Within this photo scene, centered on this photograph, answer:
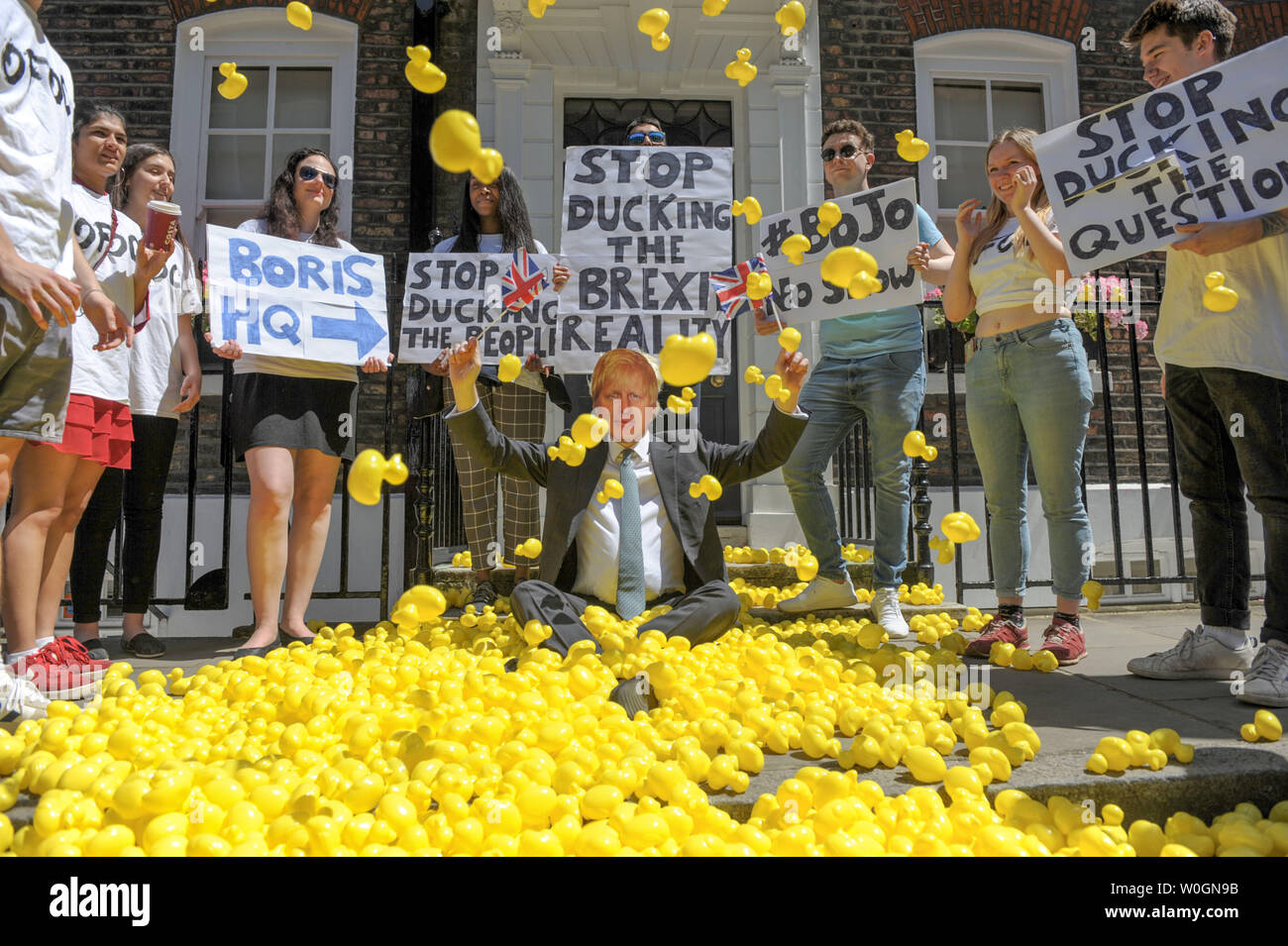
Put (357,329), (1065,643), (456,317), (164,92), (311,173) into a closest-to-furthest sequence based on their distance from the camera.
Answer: (1065,643) → (311,173) → (357,329) → (456,317) → (164,92)

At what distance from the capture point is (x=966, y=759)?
6.20 ft

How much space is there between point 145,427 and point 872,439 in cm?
294

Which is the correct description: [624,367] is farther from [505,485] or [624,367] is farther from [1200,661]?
[1200,661]

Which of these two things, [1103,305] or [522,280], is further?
[1103,305]

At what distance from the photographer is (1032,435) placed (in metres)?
2.89

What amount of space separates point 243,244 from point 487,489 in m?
1.43

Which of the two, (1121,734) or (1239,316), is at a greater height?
(1239,316)

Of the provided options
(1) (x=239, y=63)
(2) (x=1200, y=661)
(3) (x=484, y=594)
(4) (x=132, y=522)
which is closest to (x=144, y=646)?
(4) (x=132, y=522)

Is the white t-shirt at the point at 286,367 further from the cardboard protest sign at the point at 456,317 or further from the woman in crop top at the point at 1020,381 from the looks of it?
the woman in crop top at the point at 1020,381

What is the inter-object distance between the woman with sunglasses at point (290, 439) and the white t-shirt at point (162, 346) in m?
0.28

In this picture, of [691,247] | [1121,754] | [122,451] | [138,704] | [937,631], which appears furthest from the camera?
[691,247]

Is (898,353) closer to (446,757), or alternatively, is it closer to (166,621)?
(446,757)

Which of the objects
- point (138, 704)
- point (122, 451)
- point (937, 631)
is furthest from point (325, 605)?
point (937, 631)
